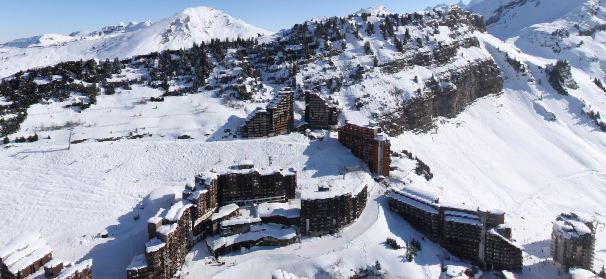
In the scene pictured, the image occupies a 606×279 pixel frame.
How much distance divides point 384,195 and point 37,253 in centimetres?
3852

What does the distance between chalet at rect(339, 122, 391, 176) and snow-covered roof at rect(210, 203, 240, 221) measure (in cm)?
2132

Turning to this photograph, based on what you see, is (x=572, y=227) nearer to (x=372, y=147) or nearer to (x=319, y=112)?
(x=372, y=147)

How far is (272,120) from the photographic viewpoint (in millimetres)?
69375

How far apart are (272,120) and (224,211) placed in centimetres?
2266

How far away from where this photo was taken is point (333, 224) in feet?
164

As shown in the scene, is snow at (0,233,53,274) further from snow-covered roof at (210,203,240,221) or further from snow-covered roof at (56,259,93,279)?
snow-covered roof at (210,203,240,221)

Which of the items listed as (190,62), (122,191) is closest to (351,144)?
(122,191)

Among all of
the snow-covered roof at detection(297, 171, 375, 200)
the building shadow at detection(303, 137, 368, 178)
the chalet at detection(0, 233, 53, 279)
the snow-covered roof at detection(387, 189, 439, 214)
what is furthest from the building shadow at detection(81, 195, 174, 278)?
the snow-covered roof at detection(387, 189, 439, 214)

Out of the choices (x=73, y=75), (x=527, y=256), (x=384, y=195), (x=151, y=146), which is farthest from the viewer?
(x=73, y=75)

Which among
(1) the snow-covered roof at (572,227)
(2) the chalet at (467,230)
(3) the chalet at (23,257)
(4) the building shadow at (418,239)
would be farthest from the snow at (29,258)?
(1) the snow-covered roof at (572,227)

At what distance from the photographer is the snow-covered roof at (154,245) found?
127 ft

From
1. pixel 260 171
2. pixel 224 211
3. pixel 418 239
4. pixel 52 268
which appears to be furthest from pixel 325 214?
pixel 52 268

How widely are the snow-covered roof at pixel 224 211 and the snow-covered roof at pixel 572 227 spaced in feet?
118

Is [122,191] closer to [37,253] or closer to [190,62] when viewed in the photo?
[37,253]
